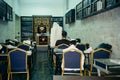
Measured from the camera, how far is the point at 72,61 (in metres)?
4.77

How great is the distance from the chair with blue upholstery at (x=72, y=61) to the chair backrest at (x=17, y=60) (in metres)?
0.93

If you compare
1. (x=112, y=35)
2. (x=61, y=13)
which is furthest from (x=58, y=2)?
(x=112, y=35)

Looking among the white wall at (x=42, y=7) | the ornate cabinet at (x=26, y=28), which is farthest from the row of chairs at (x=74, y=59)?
the white wall at (x=42, y=7)

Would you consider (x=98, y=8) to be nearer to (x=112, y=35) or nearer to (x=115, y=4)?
(x=112, y=35)

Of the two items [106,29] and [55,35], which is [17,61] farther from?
[55,35]

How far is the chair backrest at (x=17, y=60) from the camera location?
496 cm

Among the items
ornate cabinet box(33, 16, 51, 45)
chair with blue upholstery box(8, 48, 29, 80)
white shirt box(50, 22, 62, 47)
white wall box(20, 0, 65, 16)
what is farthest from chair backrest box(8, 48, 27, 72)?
white wall box(20, 0, 65, 16)

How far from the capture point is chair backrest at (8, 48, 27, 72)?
4.96 metres

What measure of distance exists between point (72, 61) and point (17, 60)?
1251mm

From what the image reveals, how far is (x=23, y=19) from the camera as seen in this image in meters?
16.7

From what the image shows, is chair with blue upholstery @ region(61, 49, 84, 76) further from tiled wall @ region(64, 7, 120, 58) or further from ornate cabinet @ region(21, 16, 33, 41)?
ornate cabinet @ region(21, 16, 33, 41)

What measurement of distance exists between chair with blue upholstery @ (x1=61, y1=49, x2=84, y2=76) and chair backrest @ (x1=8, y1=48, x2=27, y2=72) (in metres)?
0.93

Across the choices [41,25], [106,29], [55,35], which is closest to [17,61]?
[106,29]

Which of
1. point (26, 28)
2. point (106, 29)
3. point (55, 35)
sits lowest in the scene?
point (55, 35)
